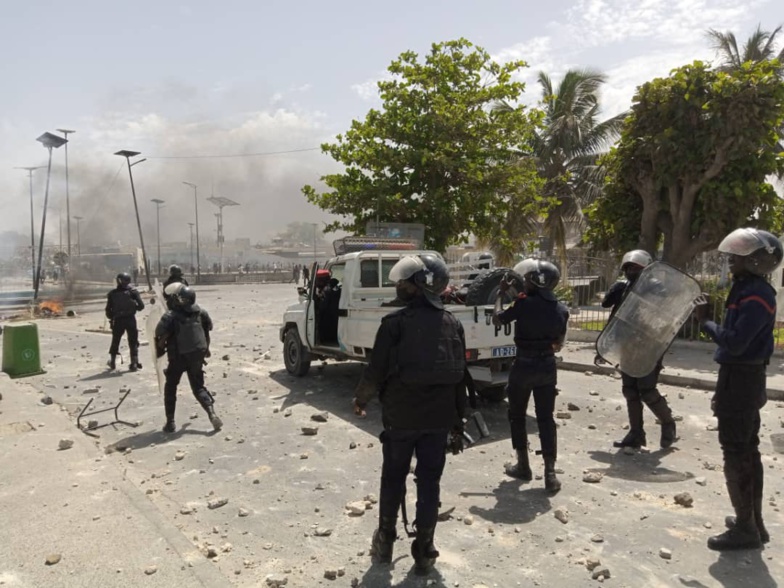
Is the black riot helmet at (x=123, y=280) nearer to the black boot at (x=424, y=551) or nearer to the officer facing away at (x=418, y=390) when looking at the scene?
the officer facing away at (x=418, y=390)

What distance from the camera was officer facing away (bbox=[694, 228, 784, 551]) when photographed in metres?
3.49

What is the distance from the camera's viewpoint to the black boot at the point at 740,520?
364 cm

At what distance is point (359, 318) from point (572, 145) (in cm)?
1739

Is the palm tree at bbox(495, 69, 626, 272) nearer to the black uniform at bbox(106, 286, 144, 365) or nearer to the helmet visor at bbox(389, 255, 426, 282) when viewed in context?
the black uniform at bbox(106, 286, 144, 365)

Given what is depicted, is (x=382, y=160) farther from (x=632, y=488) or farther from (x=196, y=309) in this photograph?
(x=632, y=488)

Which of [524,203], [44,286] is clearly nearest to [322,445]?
[524,203]

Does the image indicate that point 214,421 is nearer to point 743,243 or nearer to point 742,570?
point 742,570

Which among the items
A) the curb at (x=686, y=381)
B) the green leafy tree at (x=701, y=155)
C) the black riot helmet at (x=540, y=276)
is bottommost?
the curb at (x=686, y=381)

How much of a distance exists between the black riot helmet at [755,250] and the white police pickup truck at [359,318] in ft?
11.3

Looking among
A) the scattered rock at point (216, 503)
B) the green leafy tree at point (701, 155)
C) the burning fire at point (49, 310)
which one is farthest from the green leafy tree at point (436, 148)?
the burning fire at point (49, 310)

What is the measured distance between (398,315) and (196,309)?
12.6 feet

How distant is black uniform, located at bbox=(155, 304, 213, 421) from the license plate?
3.24 metres

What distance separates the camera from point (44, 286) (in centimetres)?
3566

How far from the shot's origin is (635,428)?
5746 millimetres
